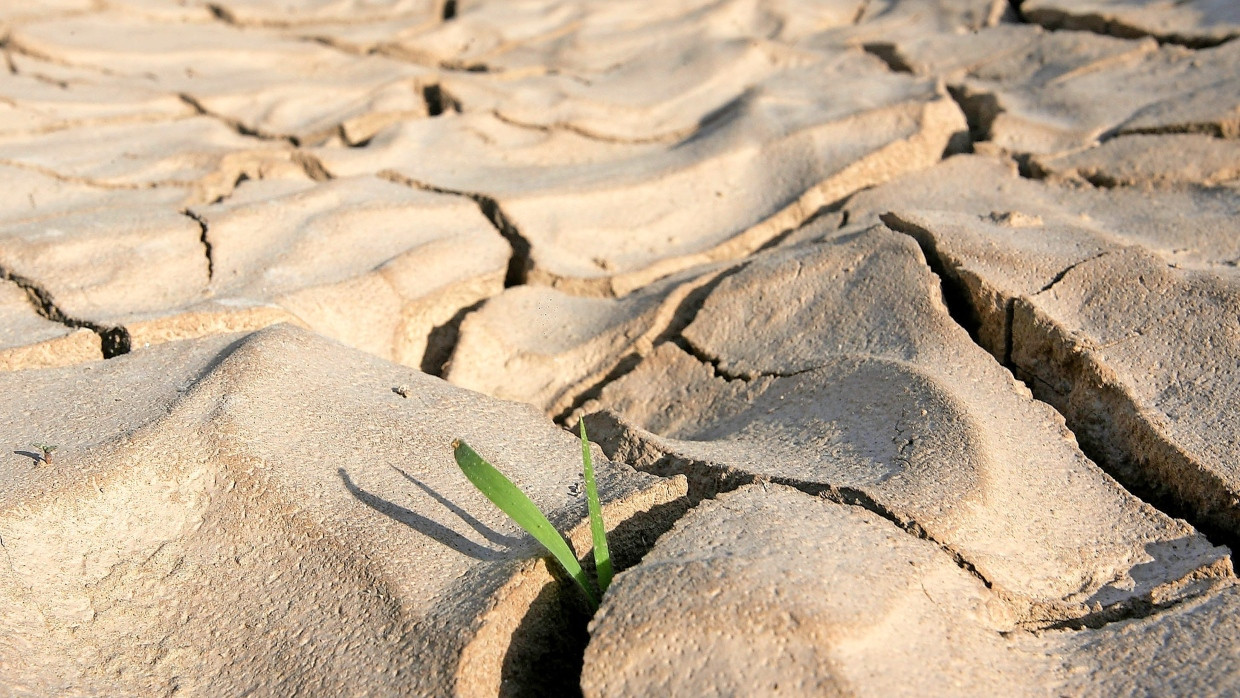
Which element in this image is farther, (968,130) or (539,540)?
(968,130)

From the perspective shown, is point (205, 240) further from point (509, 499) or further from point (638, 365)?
point (509, 499)

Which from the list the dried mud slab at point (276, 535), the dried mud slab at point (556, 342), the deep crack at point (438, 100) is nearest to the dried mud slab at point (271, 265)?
the dried mud slab at point (556, 342)

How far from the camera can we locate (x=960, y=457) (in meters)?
1.47

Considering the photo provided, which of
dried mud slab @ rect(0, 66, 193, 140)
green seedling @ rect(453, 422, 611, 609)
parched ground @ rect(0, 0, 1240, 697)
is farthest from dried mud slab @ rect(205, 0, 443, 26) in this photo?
green seedling @ rect(453, 422, 611, 609)

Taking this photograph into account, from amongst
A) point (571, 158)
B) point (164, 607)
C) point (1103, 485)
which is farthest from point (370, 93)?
point (1103, 485)

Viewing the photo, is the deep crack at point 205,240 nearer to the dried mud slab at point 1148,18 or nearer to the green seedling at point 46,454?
the green seedling at point 46,454

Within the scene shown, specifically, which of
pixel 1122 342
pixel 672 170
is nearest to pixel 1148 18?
pixel 672 170

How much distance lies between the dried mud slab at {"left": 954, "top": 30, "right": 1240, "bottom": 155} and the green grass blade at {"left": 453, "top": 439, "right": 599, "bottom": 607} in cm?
205

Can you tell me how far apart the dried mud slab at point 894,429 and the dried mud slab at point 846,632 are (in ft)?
0.25

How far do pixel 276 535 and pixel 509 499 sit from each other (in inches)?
13.6

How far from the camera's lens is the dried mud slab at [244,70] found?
3.29m

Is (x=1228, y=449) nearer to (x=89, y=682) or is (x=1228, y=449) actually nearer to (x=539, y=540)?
Answer: (x=539, y=540)

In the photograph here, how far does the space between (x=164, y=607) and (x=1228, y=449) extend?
1506 mm

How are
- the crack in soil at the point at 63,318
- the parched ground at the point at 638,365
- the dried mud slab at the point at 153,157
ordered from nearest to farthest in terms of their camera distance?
the parched ground at the point at 638,365 → the crack in soil at the point at 63,318 → the dried mud slab at the point at 153,157
